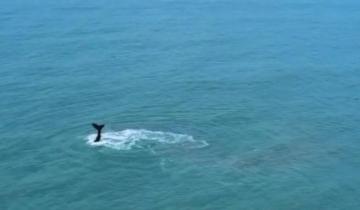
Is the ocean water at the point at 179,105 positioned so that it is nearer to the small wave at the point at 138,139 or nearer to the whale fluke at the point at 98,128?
the small wave at the point at 138,139

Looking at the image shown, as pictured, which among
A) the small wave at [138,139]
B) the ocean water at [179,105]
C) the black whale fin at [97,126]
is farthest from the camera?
the small wave at [138,139]

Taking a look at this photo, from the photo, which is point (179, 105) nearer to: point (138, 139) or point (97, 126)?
point (138, 139)

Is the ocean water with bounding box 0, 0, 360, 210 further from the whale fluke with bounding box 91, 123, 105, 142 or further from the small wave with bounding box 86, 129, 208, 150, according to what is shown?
the whale fluke with bounding box 91, 123, 105, 142

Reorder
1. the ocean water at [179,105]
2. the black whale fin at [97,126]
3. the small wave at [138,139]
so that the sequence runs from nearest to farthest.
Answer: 1. the ocean water at [179,105]
2. the black whale fin at [97,126]
3. the small wave at [138,139]

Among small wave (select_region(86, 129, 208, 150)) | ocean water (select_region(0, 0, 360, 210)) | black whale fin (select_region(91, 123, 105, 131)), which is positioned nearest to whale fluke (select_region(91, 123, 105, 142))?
black whale fin (select_region(91, 123, 105, 131))

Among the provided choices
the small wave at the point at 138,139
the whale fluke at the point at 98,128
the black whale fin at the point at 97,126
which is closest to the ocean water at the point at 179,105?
the small wave at the point at 138,139
